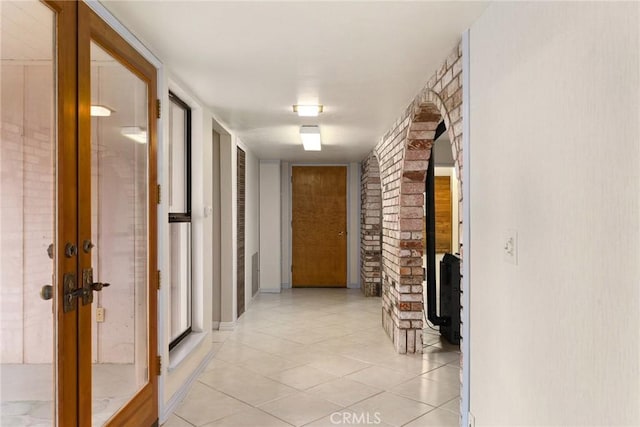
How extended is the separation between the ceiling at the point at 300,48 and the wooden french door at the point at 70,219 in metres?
0.28

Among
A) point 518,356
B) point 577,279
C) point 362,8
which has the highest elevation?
point 362,8

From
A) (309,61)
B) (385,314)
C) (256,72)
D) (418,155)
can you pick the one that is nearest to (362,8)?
(309,61)

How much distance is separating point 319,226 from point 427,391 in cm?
474

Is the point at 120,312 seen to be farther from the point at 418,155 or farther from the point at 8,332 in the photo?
the point at 418,155

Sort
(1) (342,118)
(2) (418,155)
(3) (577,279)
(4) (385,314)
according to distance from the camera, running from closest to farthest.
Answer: (3) (577,279) < (2) (418,155) < (1) (342,118) < (4) (385,314)

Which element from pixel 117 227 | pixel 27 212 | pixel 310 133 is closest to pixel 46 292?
pixel 27 212

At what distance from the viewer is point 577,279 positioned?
1.25 m

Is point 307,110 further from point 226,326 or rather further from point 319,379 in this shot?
point 226,326

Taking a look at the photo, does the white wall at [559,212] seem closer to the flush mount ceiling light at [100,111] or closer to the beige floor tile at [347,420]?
the beige floor tile at [347,420]

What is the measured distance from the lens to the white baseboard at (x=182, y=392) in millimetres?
2710

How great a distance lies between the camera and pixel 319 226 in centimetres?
773

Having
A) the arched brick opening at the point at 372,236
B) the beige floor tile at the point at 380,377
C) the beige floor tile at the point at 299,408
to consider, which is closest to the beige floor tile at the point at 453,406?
the beige floor tile at the point at 380,377

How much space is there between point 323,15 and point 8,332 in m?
1.68

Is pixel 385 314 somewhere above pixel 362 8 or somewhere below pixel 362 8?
below
